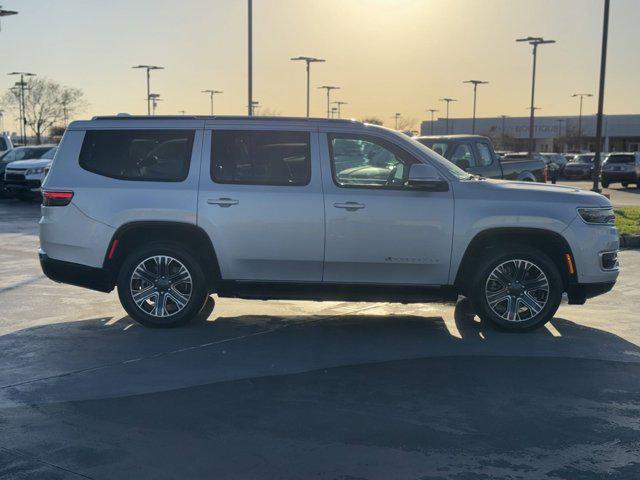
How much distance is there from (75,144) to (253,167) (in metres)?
1.78

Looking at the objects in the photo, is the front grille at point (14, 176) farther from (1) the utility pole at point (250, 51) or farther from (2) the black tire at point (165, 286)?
(2) the black tire at point (165, 286)

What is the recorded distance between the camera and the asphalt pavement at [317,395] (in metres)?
4.22

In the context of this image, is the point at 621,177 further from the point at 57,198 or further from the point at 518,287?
the point at 57,198

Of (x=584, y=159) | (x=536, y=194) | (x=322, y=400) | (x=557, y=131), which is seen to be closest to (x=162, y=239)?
(x=322, y=400)

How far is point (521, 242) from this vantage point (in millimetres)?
7355

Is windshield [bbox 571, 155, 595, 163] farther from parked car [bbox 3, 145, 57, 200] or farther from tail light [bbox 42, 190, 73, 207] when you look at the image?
tail light [bbox 42, 190, 73, 207]

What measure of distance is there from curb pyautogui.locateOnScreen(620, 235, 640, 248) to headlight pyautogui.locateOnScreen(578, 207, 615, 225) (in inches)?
271

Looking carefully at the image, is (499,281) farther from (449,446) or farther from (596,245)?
(449,446)

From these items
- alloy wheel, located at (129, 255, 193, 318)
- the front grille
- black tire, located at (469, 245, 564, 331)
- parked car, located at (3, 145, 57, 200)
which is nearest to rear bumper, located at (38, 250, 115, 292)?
alloy wheel, located at (129, 255, 193, 318)

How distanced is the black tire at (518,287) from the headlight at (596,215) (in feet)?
1.72

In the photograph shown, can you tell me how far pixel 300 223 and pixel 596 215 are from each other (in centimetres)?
281

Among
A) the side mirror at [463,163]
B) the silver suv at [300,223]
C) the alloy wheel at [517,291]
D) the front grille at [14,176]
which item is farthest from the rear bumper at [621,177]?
the alloy wheel at [517,291]

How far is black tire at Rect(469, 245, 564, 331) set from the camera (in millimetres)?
7191

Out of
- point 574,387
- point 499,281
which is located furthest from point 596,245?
point 574,387
